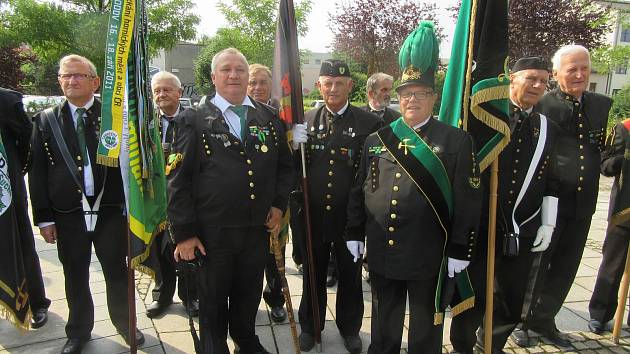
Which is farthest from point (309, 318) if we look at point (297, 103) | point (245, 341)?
point (297, 103)

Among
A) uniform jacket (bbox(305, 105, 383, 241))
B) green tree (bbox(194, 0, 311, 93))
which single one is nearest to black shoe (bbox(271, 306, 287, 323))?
uniform jacket (bbox(305, 105, 383, 241))

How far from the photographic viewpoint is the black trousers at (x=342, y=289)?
11.2 ft

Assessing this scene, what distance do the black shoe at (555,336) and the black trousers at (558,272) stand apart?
0.09 feet

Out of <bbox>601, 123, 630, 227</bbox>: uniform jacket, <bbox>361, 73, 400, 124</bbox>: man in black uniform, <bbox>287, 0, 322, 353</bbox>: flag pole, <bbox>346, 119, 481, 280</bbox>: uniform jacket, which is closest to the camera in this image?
<bbox>346, 119, 481, 280</bbox>: uniform jacket

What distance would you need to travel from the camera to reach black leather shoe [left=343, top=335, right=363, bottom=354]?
11.1 feet

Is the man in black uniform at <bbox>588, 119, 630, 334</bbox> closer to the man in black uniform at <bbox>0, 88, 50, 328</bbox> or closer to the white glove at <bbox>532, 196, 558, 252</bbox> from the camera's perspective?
the white glove at <bbox>532, 196, 558, 252</bbox>

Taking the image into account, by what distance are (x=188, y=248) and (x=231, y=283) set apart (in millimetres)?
437

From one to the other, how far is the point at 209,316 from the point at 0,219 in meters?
1.77

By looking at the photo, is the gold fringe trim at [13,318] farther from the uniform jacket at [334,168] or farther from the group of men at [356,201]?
the uniform jacket at [334,168]

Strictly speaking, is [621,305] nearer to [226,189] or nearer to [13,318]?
[226,189]

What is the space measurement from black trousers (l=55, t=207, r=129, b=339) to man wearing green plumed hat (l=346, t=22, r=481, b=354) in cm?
194

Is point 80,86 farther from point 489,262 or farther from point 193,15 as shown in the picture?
point 193,15

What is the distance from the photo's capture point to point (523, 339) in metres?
3.56

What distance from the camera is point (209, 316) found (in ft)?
9.71
